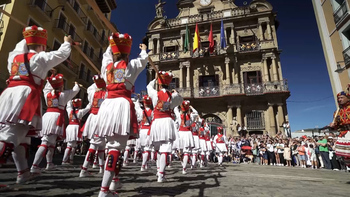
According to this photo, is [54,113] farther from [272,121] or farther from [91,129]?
[272,121]

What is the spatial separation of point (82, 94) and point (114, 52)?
67.9 ft

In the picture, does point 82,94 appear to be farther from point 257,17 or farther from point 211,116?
point 257,17

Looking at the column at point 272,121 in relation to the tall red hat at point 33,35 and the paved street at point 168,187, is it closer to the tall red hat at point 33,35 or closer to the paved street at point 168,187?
the paved street at point 168,187

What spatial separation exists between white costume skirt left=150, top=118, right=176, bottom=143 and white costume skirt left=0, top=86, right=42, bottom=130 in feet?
7.45

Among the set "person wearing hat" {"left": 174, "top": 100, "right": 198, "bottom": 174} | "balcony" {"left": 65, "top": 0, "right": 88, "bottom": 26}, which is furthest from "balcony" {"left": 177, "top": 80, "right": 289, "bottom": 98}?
"person wearing hat" {"left": 174, "top": 100, "right": 198, "bottom": 174}

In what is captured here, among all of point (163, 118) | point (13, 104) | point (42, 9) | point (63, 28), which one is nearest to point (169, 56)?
point (63, 28)

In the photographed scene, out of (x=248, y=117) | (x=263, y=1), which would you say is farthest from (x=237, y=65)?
(x=263, y=1)

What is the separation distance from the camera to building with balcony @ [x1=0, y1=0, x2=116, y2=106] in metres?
12.1

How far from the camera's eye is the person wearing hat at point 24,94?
258 cm

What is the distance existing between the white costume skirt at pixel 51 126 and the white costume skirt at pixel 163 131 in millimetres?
2326

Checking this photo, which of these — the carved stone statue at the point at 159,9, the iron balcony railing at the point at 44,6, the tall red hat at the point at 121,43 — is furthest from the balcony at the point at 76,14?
the tall red hat at the point at 121,43

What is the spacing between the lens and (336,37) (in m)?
15.1

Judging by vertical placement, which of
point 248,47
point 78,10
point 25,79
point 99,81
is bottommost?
point 25,79

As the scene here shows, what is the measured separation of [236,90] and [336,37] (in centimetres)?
909
